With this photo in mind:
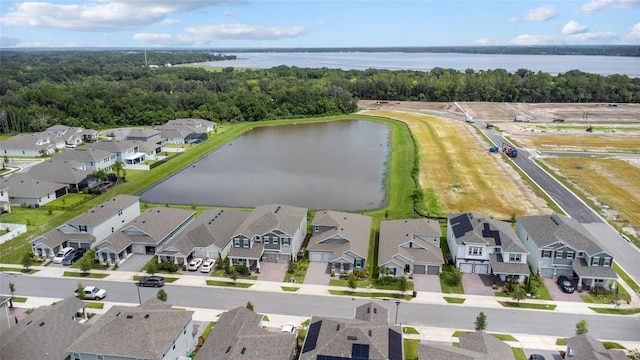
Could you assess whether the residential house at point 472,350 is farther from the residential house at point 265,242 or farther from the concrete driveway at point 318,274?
the residential house at point 265,242

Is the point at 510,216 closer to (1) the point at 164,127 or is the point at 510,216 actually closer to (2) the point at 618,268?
(2) the point at 618,268

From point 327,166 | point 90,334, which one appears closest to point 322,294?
point 90,334

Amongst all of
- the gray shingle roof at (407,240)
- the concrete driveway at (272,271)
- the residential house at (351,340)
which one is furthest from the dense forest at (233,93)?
the residential house at (351,340)

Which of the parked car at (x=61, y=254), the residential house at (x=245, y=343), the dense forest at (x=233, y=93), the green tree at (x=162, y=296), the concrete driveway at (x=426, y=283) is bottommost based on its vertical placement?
the concrete driveway at (x=426, y=283)

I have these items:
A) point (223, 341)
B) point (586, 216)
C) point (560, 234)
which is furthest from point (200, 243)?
point (586, 216)

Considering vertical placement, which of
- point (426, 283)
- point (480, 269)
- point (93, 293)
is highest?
point (480, 269)

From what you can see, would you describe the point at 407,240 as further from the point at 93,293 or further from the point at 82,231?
the point at 82,231

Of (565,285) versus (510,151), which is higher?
(510,151)
